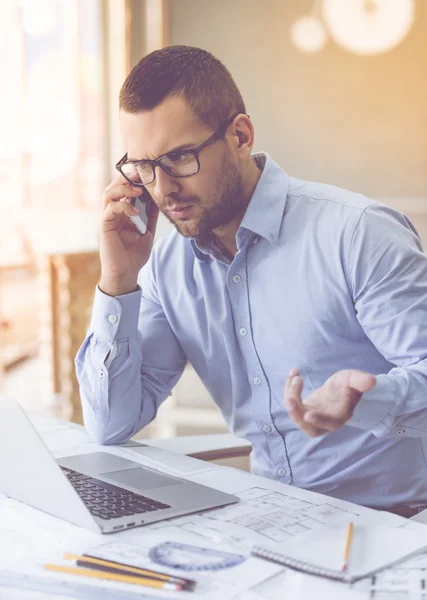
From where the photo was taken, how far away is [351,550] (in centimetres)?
88

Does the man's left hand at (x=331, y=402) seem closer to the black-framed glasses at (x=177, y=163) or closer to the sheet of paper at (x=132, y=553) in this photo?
the sheet of paper at (x=132, y=553)

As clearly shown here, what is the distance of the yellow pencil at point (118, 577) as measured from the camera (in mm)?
786

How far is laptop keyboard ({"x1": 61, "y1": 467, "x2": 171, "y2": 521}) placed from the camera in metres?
1.02

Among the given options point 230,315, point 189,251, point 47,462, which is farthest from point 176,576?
point 189,251

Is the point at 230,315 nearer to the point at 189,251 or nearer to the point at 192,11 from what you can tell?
the point at 189,251

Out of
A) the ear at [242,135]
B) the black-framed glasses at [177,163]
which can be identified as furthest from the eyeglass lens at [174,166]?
the ear at [242,135]

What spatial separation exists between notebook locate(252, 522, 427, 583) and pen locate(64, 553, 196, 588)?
114 millimetres

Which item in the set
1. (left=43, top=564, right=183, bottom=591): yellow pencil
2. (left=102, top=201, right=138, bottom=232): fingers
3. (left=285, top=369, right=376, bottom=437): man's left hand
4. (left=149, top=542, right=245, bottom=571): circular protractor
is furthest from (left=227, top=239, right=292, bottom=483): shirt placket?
(left=43, top=564, right=183, bottom=591): yellow pencil

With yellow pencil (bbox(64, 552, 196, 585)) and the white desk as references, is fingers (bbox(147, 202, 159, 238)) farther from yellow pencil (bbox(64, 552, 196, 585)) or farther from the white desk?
yellow pencil (bbox(64, 552, 196, 585))

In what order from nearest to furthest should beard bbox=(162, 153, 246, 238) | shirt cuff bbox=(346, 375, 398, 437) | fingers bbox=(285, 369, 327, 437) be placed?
fingers bbox=(285, 369, 327, 437) < shirt cuff bbox=(346, 375, 398, 437) < beard bbox=(162, 153, 246, 238)

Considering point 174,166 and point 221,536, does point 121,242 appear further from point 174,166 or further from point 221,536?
point 221,536

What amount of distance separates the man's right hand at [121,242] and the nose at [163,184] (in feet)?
0.49

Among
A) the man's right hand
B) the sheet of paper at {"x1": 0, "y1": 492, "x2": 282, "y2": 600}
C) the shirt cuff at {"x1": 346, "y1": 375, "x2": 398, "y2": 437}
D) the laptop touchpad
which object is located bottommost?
the laptop touchpad

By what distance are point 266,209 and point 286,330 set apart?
0.23m
